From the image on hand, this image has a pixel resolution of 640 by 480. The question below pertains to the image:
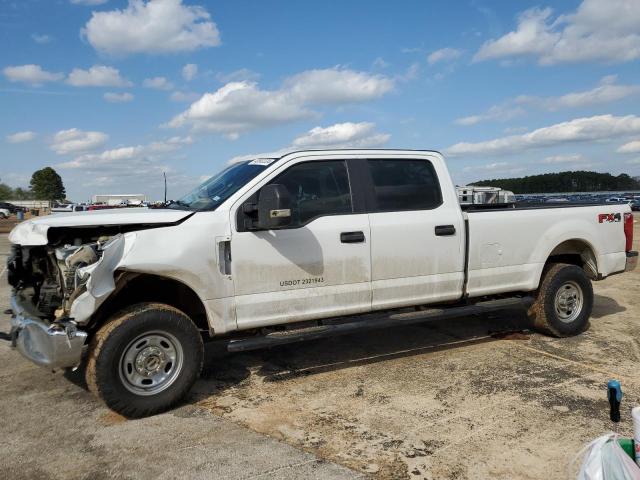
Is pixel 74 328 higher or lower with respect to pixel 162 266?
lower

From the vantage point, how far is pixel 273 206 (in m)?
4.34

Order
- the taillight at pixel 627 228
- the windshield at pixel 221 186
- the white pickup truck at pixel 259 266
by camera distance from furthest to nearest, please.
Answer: the taillight at pixel 627 228
the windshield at pixel 221 186
the white pickup truck at pixel 259 266

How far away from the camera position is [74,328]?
13.4 feet

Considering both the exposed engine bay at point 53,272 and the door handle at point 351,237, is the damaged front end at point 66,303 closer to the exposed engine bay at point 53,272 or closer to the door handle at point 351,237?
the exposed engine bay at point 53,272

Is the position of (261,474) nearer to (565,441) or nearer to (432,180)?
(565,441)

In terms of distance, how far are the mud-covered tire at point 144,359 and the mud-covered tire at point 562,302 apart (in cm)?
394

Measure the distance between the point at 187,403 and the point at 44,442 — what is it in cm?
109

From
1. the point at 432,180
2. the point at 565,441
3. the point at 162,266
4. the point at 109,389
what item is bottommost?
the point at 565,441

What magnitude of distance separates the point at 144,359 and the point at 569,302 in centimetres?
484

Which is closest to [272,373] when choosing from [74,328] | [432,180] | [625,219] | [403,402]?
[403,402]

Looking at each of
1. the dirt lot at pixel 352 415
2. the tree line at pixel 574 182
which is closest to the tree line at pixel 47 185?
the tree line at pixel 574 182

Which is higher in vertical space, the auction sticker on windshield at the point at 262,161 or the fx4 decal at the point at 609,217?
the auction sticker on windshield at the point at 262,161

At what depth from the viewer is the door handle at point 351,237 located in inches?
193

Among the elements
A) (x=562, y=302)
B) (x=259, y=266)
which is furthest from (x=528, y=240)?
(x=259, y=266)
